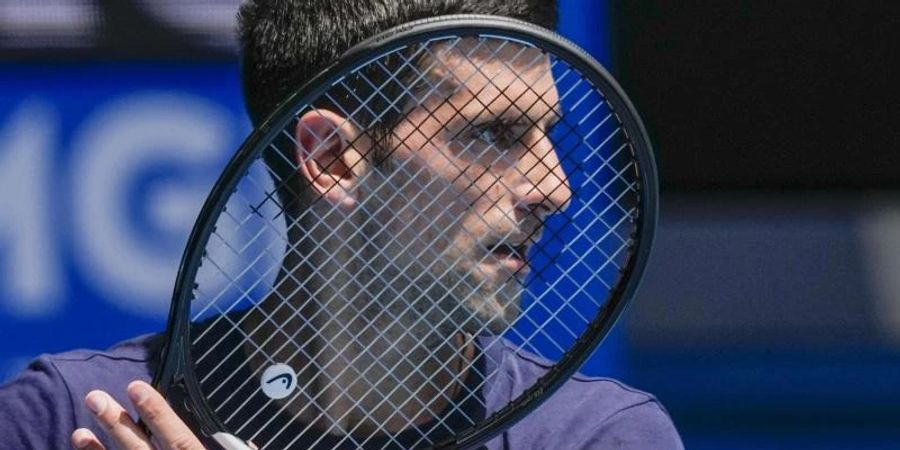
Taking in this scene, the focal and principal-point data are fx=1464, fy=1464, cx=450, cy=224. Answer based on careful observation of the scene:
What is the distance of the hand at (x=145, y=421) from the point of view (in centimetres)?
108

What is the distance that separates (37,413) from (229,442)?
266mm

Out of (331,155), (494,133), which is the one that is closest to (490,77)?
(494,133)

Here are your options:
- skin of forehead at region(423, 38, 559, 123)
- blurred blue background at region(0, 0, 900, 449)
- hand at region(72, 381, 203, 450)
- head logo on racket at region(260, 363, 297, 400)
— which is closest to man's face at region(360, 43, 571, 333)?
skin of forehead at region(423, 38, 559, 123)

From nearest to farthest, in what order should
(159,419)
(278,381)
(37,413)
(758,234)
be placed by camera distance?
1. (159,419)
2. (278,381)
3. (37,413)
4. (758,234)

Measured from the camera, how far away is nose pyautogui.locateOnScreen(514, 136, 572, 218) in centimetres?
128

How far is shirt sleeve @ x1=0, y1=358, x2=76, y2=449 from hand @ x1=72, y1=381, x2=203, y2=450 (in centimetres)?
23

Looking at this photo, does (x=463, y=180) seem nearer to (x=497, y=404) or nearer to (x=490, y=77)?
(x=490, y=77)

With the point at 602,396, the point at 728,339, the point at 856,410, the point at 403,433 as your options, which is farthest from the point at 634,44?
the point at 403,433

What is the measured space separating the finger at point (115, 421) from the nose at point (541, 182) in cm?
39

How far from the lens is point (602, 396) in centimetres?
140

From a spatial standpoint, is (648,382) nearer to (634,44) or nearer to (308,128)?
(634,44)

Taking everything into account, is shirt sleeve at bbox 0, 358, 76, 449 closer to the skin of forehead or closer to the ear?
the ear

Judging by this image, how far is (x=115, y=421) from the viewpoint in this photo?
1086 millimetres

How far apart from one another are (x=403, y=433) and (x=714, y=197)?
2.85 ft
